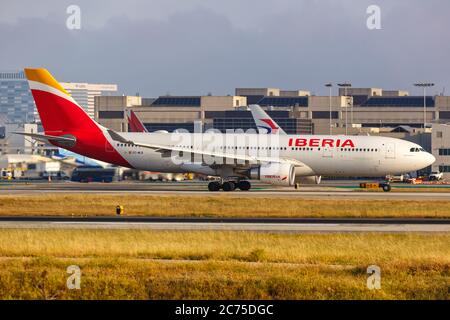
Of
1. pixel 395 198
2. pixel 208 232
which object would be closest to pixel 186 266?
pixel 208 232

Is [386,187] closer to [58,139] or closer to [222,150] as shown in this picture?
[222,150]

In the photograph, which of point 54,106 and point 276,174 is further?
point 54,106

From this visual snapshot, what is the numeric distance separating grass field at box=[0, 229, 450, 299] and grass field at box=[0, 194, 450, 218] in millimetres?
11678

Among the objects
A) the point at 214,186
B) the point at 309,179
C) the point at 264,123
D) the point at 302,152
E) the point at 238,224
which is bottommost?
the point at 238,224

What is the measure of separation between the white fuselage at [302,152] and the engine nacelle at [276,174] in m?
2.93

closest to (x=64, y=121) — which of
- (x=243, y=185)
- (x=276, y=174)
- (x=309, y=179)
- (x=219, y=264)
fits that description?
(x=243, y=185)

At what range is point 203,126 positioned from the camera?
177625mm

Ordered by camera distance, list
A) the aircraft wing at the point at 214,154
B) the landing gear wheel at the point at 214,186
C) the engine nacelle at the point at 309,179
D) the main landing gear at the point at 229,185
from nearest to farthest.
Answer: the aircraft wing at the point at 214,154, the main landing gear at the point at 229,185, the landing gear wheel at the point at 214,186, the engine nacelle at the point at 309,179

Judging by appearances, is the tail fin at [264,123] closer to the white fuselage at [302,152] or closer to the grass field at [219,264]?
the white fuselage at [302,152]

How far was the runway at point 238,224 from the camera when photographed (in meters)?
41.8

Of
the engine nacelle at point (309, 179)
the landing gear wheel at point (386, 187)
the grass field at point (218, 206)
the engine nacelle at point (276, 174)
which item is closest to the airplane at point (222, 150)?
the engine nacelle at point (276, 174)

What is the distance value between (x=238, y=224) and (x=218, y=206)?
11.1 meters

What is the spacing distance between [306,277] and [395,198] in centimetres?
3855

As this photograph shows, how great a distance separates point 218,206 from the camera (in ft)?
181
